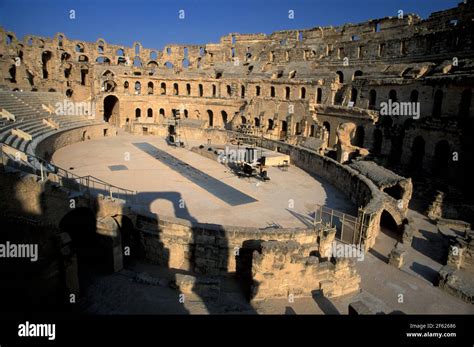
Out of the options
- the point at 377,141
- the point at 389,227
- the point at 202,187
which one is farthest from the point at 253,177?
the point at 377,141

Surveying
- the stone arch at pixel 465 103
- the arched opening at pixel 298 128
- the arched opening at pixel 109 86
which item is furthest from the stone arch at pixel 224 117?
the stone arch at pixel 465 103

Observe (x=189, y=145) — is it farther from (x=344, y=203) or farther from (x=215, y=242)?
(x=215, y=242)

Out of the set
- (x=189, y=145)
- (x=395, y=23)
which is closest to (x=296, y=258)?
(x=189, y=145)

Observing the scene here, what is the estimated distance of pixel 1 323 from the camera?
16.7ft

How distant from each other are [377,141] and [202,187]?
50.0ft

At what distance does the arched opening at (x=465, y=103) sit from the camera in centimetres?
2017

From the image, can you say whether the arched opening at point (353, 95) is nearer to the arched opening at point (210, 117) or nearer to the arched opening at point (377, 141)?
the arched opening at point (377, 141)

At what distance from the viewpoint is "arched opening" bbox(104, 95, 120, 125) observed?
4181 centimetres

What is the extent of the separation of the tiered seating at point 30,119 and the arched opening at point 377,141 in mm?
23405

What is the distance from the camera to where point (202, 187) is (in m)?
18.6

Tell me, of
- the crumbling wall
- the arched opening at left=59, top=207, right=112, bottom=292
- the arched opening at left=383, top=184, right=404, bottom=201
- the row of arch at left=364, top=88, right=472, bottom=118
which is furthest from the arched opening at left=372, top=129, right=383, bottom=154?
the arched opening at left=59, top=207, right=112, bottom=292

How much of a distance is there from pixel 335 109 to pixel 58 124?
78.0 feet

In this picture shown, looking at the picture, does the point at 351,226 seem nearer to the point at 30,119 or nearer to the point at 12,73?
the point at 30,119

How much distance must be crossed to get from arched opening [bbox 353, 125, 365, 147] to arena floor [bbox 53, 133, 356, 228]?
24.4 ft
